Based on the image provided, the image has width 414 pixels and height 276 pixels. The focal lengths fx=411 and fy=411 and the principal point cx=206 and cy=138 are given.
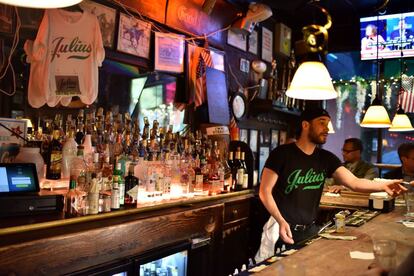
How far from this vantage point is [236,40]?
4.97 m

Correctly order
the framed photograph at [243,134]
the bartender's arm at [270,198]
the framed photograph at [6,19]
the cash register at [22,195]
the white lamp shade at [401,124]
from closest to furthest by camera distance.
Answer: the cash register at [22,195] < the framed photograph at [6,19] < the bartender's arm at [270,198] < the white lamp shade at [401,124] < the framed photograph at [243,134]

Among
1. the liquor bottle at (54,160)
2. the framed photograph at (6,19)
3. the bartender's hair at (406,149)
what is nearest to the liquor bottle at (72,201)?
the liquor bottle at (54,160)

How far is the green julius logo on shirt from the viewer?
9.79 ft

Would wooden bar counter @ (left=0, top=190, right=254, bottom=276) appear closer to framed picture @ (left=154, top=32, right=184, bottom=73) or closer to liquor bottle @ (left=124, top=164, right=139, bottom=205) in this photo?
liquor bottle @ (left=124, top=164, right=139, bottom=205)

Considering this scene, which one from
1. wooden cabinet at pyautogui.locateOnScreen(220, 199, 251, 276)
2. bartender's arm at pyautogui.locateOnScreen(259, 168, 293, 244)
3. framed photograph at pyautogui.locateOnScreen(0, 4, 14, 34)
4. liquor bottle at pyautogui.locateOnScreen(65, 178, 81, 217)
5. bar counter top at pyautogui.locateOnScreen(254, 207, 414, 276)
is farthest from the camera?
wooden cabinet at pyautogui.locateOnScreen(220, 199, 251, 276)

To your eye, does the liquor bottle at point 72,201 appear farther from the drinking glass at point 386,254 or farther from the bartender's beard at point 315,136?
the bartender's beard at point 315,136

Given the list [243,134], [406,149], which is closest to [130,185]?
[243,134]

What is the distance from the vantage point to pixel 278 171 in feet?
9.78

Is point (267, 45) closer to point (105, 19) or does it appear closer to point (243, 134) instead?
point (243, 134)

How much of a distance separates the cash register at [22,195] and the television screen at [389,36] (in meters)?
4.58

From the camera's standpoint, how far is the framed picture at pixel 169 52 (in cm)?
366

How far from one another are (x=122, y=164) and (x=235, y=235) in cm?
146

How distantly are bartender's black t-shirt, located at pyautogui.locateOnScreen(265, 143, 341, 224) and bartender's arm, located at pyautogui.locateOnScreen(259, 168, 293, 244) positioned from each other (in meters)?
0.05

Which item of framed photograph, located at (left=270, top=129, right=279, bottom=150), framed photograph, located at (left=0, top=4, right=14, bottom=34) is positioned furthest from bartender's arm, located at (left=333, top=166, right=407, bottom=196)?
framed photograph, located at (left=270, top=129, right=279, bottom=150)
